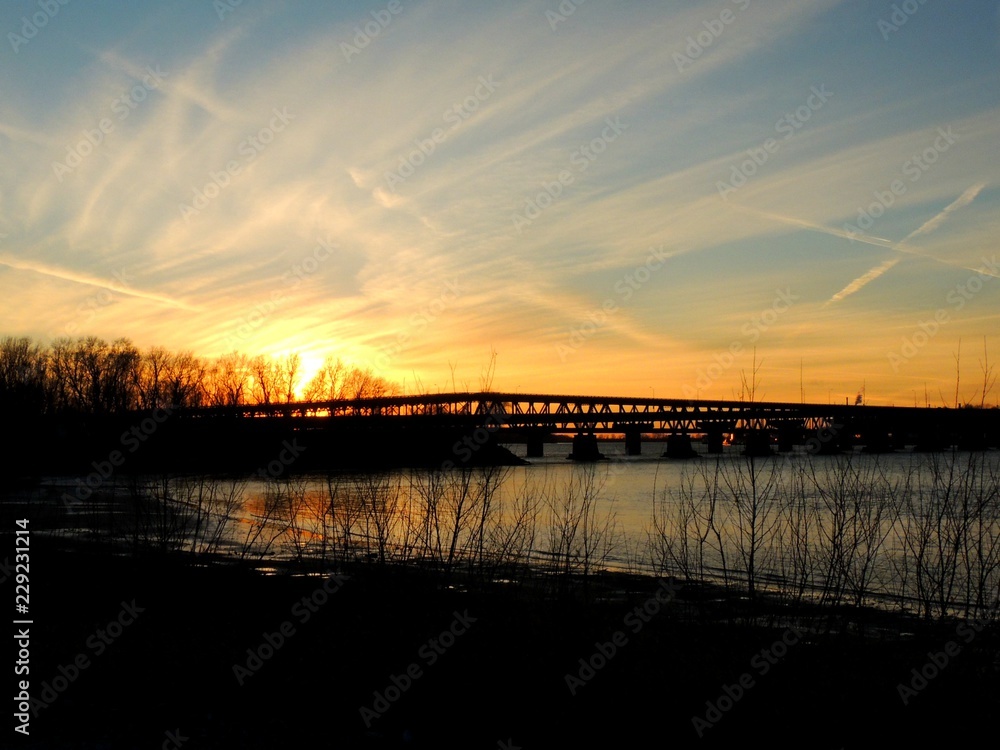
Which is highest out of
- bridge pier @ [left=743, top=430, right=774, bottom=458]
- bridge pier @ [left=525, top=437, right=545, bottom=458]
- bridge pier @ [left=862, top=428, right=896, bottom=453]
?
bridge pier @ [left=743, top=430, right=774, bottom=458]

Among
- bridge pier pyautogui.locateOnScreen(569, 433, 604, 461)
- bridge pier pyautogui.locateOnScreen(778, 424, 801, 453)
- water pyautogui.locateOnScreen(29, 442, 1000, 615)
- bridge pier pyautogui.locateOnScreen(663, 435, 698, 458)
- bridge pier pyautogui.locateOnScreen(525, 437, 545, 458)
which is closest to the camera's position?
water pyautogui.locateOnScreen(29, 442, 1000, 615)

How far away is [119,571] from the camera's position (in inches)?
651

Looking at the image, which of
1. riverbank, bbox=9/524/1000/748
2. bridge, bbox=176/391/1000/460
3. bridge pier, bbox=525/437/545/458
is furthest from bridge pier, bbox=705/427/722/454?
bridge pier, bbox=525/437/545/458

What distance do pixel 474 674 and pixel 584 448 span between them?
163m

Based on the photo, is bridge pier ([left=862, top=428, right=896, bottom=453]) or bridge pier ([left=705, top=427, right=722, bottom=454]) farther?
bridge pier ([left=862, top=428, right=896, bottom=453])

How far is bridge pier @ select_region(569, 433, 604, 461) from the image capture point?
559 feet

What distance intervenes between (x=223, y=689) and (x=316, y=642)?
2.05 m

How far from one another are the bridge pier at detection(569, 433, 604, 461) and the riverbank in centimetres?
15641

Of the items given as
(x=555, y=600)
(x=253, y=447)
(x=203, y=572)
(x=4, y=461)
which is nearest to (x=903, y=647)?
(x=555, y=600)

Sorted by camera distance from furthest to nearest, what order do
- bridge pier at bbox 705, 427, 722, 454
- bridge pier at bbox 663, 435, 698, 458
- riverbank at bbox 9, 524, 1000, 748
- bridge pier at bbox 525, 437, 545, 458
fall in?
bridge pier at bbox 525, 437, 545, 458, bridge pier at bbox 663, 435, 698, 458, bridge pier at bbox 705, 427, 722, 454, riverbank at bbox 9, 524, 1000, 748

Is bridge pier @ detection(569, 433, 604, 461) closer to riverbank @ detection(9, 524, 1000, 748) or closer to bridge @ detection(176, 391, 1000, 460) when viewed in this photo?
bridge @ detection(176, 391, 1000, 460)

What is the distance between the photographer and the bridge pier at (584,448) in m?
170

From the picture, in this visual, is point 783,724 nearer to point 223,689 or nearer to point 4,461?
point 223,689

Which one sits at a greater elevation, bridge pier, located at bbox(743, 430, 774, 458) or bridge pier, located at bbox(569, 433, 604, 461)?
bridge pier, located at bbox(743, 430, 774, 458)
